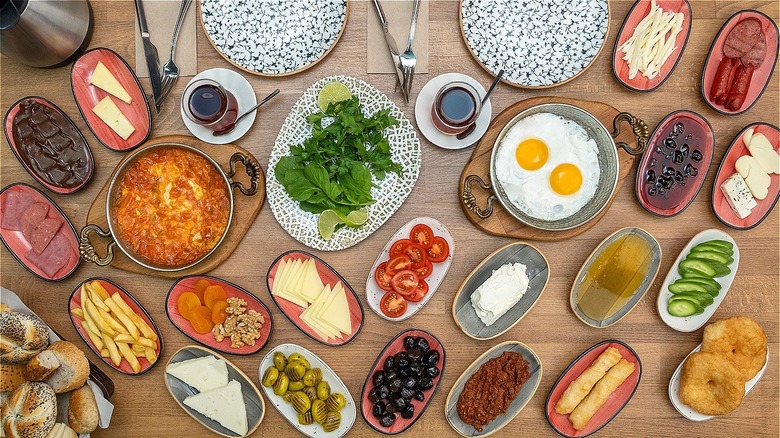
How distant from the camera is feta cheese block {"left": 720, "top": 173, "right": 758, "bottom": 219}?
2.77 metres

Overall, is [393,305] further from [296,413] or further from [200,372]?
[200,372]

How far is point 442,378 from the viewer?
2818 millimetres

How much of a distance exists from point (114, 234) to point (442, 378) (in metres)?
1.75

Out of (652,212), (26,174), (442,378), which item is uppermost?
(26,174)

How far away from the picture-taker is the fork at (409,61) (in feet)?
8.86

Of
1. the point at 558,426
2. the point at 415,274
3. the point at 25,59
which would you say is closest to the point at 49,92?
the point at 25,59

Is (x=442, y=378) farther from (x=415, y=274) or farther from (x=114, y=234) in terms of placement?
(x=114, y=234)

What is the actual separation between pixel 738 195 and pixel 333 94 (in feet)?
6.94

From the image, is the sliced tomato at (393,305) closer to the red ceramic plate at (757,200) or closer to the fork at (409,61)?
the fork at (409,61)

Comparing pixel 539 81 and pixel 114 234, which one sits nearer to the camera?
pixel 114 234

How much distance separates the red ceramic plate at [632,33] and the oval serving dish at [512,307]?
100 cm

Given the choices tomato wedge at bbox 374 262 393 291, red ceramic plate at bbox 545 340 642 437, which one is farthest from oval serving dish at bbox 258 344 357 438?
red ceramic plate at bbox 545 340 642 437

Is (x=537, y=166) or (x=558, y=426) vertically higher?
(x=537, y=166)

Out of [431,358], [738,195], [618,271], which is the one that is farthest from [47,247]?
[738,195]
